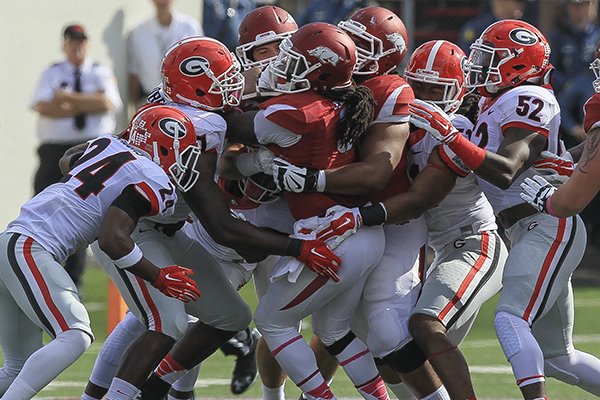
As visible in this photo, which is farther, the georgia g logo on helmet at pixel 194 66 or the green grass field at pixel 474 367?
the green grass field at pixel 474 367

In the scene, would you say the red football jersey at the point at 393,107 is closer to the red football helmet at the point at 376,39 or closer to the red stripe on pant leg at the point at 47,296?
the red football helmet at the point at 376,39

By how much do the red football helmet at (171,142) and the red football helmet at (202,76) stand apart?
0.18 meters

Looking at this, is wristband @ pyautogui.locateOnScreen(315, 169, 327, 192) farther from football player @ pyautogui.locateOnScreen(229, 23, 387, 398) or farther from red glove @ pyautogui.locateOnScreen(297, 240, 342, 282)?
red glove @ pyautogui.locateOnScreen(297, 240, 342, 282)

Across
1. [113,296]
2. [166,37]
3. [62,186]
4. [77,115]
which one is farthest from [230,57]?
[166,37]

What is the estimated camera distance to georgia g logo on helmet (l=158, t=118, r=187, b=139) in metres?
5.26

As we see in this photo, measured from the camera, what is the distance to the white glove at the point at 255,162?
5387 mm

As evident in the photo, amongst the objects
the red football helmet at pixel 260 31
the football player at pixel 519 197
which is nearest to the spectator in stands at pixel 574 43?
the red football helmet at pixel 260 31

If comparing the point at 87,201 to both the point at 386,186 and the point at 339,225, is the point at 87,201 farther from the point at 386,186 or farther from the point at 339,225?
the point at 386,186

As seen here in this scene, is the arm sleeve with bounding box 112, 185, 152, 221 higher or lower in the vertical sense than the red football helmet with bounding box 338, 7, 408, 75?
lower

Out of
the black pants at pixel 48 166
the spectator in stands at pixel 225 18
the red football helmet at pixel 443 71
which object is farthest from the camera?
the spectator in stands at pixel 225 18

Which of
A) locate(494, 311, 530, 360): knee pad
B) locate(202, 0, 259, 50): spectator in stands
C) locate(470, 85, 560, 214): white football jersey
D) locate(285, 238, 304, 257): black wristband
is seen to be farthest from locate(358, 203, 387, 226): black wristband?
locate(202, 0, 259, 50): spectator in stands

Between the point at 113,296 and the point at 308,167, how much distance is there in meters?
3.10

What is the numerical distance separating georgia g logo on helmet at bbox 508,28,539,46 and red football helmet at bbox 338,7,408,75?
0.47 metres

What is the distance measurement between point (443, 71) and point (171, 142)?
1.22 m
